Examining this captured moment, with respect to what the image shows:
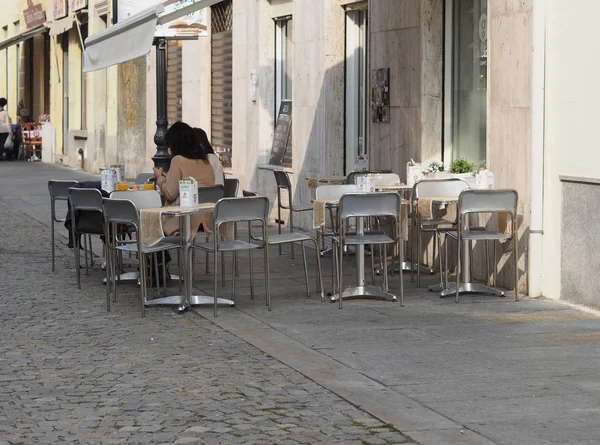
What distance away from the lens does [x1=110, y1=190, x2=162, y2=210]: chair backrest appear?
36.6 feet

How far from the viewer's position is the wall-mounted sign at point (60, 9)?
33.3 metres

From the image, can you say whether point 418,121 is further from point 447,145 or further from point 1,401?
point 1,401

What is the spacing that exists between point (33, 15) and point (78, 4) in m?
6.55

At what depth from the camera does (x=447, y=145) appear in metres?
13.5

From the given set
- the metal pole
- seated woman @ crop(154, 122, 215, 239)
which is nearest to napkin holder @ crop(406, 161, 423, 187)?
seated woman @ crop(154, 122, 215, 239)

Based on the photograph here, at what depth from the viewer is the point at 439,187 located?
11758mm

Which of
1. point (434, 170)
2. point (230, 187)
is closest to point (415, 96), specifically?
point (434, 170)

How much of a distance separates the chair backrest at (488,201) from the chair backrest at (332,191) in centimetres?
126

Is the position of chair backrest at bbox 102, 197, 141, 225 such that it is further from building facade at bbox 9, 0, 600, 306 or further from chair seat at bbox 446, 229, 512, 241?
building facade at bbox 9, 0, 600, 306

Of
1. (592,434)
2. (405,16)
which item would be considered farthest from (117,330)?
(405,16)

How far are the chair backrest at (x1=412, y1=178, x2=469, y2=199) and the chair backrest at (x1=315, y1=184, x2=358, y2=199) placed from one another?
573 millimetres

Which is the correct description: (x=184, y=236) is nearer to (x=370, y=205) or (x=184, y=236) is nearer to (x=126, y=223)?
(x=126, y=223)

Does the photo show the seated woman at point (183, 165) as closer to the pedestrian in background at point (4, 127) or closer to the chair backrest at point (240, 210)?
the chair backrest at point (240, 210)

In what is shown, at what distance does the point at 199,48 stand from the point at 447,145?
9322 millimetres
